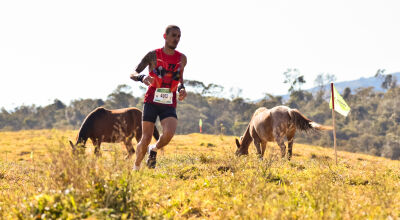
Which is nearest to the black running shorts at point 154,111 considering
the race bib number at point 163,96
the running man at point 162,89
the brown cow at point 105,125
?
the running man at point 162,89

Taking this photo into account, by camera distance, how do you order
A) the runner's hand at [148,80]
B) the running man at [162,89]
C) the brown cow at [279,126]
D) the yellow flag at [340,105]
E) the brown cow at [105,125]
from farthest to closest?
the brown cow at [105,125] → the brown cow at [279,126] → the yellow flag at [340,105] → the running man at [162,89] → the runner's hand at [148,80]

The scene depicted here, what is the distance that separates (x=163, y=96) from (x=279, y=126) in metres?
4.96

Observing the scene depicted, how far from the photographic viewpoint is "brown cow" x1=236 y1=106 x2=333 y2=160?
9.36 metres

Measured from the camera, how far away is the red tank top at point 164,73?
5625mm

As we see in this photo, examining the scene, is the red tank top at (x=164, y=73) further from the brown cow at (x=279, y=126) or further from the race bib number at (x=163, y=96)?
the brown cow at (x=279, y=126)

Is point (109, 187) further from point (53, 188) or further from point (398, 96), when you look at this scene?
point (398, 96)

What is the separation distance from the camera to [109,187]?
329 centimetres

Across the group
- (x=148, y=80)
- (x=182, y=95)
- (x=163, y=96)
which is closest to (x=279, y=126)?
(x=182, y=95)

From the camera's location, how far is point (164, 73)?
5.68 m

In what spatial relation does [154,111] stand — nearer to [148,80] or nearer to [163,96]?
[163,96]

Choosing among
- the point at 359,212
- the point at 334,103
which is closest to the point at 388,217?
the point at 359,212

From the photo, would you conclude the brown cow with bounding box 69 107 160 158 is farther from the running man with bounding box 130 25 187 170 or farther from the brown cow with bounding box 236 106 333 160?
the running man with bounding box 130 25 187 170

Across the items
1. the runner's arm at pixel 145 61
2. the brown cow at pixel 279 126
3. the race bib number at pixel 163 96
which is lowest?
the brown cow at pixel 279 126

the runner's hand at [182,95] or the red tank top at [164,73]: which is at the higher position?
the red tank top at [164,73]
